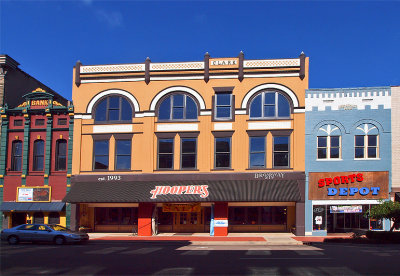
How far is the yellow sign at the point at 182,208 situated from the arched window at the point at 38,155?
10021 millimetres

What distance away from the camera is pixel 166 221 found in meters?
30.6

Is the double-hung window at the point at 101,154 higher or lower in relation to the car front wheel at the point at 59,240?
higher

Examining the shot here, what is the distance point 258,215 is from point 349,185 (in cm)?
669

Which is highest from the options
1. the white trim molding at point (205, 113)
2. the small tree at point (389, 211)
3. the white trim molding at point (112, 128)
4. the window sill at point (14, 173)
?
the white trim molding at point (205, 113)

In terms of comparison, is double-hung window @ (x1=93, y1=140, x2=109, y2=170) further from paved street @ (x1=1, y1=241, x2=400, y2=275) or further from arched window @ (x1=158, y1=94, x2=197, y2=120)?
paved street @ (x1=1, y1=241, x2=400, y2=275)

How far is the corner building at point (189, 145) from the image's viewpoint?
28766mm

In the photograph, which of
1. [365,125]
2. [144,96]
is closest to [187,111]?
[144,96]

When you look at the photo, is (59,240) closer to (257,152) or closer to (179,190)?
(179,190)

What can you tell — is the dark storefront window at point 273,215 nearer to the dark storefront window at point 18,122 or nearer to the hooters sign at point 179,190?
the hooters sign at point 179,190

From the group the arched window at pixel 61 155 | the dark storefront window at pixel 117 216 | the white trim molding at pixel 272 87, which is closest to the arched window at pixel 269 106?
the white trim molding at pixel 272 87

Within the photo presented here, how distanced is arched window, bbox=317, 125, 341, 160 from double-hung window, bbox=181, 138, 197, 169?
341 inches

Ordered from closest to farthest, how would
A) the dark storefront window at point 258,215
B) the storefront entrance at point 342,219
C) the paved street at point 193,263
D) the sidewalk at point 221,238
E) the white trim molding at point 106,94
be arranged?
the paved street at point 193,263 < the sidewalk at point 221,238 < the storefront entrance at point 342,219 < the dark storefront window at point 258,215 < the white trim molding at point 106,94

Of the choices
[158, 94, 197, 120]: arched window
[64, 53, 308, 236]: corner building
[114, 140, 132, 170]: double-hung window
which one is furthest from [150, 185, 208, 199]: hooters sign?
[158, 94, 197, 120]: arched window

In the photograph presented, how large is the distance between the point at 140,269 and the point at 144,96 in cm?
1865
